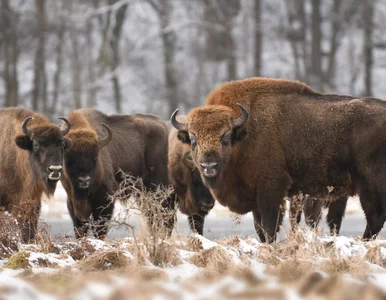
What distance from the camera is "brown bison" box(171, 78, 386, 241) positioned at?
34.6ft

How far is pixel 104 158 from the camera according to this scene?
1408 centimetres

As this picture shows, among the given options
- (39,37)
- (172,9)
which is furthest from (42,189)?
(172,9)

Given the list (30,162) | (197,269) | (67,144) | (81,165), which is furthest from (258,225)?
(30,162)

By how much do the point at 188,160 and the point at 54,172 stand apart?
7.55 ft

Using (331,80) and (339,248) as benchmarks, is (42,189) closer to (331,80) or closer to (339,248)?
(339,248)

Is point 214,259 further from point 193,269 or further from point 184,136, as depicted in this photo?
point 184,136

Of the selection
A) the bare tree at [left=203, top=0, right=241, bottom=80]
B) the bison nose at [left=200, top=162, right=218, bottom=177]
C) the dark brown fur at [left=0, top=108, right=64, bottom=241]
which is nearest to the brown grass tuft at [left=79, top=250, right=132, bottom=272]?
the bison nose at [left=200, top=162, right=218, bottom=177]

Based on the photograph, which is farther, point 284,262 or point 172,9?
point 172,9

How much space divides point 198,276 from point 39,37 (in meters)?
26.5

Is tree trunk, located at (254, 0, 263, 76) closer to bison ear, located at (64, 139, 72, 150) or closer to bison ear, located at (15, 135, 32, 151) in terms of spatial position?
bison ear, located at (64, 139, 72, 150)

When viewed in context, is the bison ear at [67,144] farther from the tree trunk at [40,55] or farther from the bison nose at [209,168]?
the tree trunk at [40,55]

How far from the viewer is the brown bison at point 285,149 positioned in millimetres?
10539

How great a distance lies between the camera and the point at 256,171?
35.3 feet

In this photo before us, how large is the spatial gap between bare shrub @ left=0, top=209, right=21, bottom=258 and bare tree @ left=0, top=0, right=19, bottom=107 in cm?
2138
